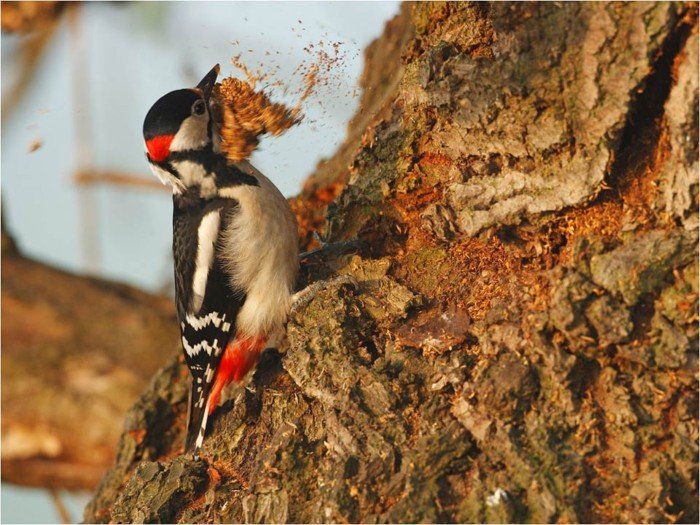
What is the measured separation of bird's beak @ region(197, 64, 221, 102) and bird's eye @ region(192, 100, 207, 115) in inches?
1.2

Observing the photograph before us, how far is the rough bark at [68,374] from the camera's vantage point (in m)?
4.85

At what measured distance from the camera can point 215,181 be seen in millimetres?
3668

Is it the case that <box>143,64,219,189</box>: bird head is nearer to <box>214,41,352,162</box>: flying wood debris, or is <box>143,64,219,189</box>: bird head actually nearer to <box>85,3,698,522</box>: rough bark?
<box>214,41,352,162</box>: flying wood debris

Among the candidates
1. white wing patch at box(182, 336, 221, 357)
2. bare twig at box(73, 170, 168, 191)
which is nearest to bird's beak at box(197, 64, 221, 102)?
white wing patch at box(182, 336, 221, 357)

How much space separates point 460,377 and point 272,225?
1.39 meters

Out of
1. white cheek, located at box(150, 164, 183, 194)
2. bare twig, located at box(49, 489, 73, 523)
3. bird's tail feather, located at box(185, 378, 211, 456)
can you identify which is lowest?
bare twig, located at box(49, 489, 73, 523)

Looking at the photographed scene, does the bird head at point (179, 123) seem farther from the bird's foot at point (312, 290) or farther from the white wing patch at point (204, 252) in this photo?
the bird's foot at point (312, 290)

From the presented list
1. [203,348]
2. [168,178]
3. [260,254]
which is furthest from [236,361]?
[168,178]

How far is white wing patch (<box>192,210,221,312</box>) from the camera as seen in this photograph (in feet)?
11.9

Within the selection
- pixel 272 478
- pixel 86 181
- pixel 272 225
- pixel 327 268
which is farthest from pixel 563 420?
pixel 86 181

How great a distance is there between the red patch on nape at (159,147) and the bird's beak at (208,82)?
0.25 meters

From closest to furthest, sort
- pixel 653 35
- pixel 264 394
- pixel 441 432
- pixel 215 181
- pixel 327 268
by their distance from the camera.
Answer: pixel 653 35 → pixel 441 432 → pixel 264 394 → pixel 327 268 → pixel 215 181

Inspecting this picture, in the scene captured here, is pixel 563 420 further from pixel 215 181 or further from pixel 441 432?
pixel 215 181

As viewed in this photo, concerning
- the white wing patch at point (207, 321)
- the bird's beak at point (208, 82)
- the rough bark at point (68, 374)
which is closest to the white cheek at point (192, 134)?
the bird's beak at point (208, 82)
